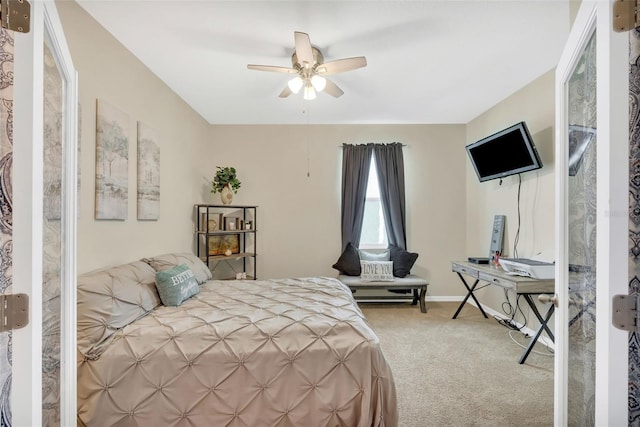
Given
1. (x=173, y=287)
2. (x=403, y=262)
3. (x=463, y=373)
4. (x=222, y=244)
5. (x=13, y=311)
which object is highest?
(x=13, y=311)

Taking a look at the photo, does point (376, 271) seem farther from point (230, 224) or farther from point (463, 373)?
point (230, 224)

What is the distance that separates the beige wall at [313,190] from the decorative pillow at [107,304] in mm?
2625

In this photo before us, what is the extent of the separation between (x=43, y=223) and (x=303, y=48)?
6.03 ft

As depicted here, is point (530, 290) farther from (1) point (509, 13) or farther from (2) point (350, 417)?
(1) point (509, 13)

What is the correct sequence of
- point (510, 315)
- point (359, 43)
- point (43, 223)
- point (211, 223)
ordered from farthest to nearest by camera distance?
point (211, 223), point (510, 315), point (359, 43), point (43, 223)

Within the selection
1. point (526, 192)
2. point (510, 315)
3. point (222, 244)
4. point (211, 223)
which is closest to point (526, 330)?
point (510, 315)

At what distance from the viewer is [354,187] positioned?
15.4ft

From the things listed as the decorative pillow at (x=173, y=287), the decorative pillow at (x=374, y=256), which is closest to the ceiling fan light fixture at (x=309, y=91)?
the decorative pillow at (x=173, y=287)

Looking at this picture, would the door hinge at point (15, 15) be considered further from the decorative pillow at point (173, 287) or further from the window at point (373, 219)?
the window at point (373, 219)

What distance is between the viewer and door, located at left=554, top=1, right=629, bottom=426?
32.2 inches

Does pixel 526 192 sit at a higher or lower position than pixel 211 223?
higher

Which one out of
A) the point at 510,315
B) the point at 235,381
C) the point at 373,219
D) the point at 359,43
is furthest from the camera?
the point at 373,219

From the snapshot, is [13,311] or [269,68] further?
[269,68]

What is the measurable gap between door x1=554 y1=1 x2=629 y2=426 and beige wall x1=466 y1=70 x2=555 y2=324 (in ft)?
7.10
